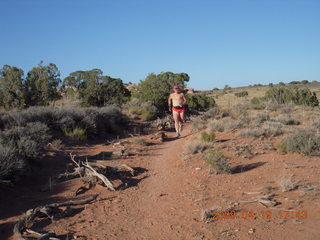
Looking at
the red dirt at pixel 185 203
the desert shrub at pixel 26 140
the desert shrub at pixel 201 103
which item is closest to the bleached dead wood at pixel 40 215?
the red dirt at pixel 185 203

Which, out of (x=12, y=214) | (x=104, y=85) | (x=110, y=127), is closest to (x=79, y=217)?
(x=12, y=214)

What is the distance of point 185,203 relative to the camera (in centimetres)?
484

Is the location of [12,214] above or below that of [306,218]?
above

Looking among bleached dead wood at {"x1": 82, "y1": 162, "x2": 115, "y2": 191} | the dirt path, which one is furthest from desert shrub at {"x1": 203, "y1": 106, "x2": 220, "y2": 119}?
bleached dead wood at {"x1": 82, "y1": 162, "x2": 115, "y2": 191}

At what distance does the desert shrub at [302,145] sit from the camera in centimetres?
739

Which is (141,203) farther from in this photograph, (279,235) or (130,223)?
(279,235)

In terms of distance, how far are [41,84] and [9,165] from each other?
37.9ft

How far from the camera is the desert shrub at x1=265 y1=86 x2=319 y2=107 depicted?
24.8 metres

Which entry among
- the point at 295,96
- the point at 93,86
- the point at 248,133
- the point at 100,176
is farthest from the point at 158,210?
the point at 295,96

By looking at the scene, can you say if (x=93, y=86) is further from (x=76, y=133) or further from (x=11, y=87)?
(x=76, y=133)

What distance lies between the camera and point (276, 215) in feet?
13.6

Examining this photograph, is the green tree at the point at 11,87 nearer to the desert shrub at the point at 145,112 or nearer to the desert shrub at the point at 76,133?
the desert shrub at the point at 76,133

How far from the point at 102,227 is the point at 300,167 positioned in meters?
4.87
